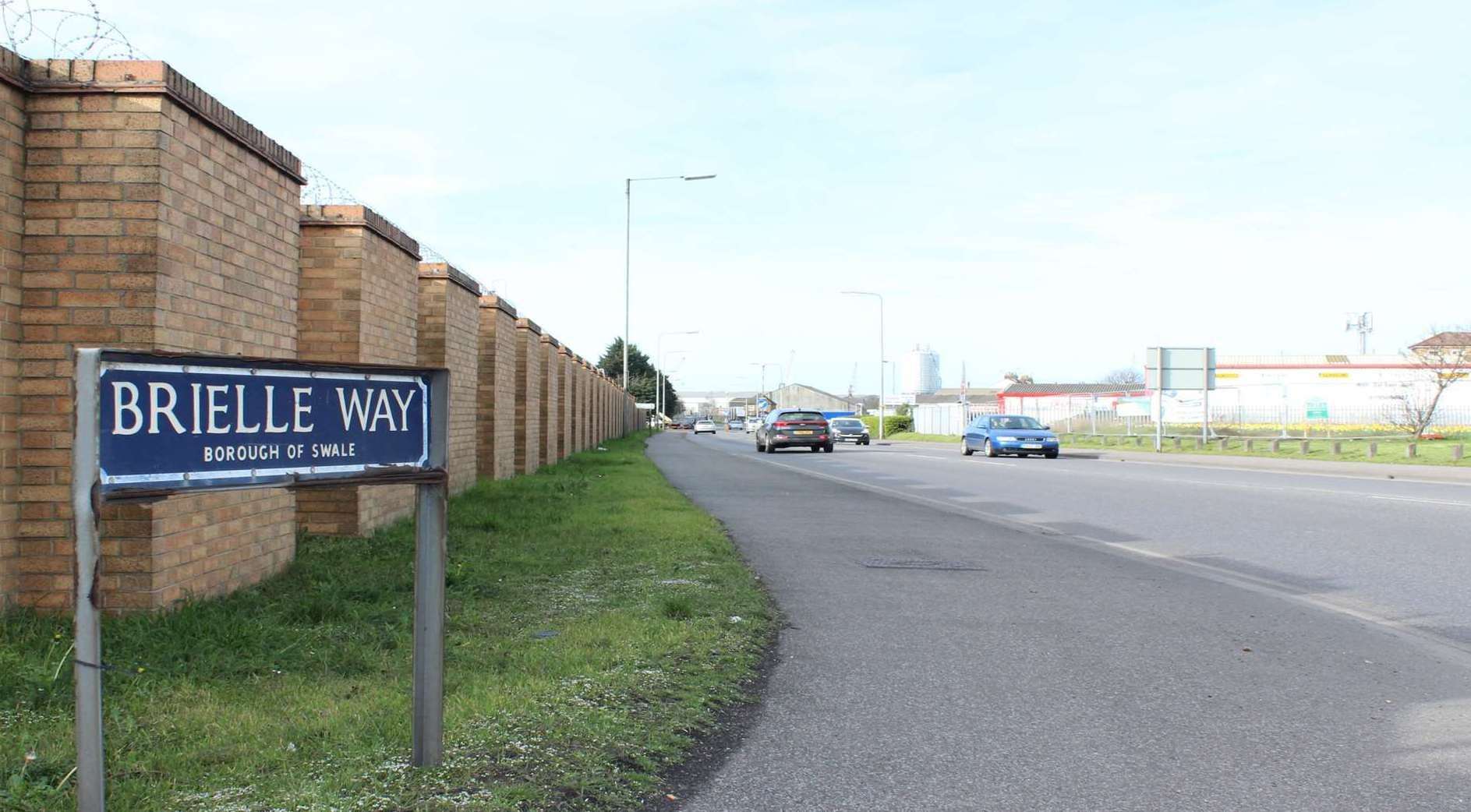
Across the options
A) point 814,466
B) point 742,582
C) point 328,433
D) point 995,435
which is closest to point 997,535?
point 742,582

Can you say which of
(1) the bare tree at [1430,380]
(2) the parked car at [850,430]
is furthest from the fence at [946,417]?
(1) the bare tree at [1430,380]

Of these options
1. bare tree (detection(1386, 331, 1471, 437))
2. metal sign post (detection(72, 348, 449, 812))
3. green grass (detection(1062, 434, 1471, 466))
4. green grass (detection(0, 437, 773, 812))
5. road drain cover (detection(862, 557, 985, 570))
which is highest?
bare tree (detection(1386, 331, 1471, 437))

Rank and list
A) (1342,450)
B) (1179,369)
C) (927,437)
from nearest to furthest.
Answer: (1342,450), (1179,369), (927,437)

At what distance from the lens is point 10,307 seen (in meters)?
5.16

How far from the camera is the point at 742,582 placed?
7.92m

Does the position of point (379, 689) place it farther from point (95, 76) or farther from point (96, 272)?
point (95, 76)

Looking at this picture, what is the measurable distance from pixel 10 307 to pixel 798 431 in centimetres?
3109

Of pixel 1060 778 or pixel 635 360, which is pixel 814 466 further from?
pixel 635 360

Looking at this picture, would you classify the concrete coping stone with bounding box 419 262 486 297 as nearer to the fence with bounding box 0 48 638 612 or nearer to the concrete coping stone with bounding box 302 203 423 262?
the concrete coping stone with bounding box 302 203 423 262

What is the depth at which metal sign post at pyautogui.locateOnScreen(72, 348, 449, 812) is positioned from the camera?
2.88 meters

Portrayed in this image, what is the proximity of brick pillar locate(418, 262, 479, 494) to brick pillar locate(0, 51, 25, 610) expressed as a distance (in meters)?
6.09

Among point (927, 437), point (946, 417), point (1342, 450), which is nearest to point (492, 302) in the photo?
point (1342, 450)

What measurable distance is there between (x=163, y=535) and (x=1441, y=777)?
5704 millimetres

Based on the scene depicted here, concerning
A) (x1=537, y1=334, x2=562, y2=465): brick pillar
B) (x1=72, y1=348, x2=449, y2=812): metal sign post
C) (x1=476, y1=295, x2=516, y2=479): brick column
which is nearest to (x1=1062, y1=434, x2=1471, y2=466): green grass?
(x1=537, y1=334, x2=562, y2=465): brick pillar
